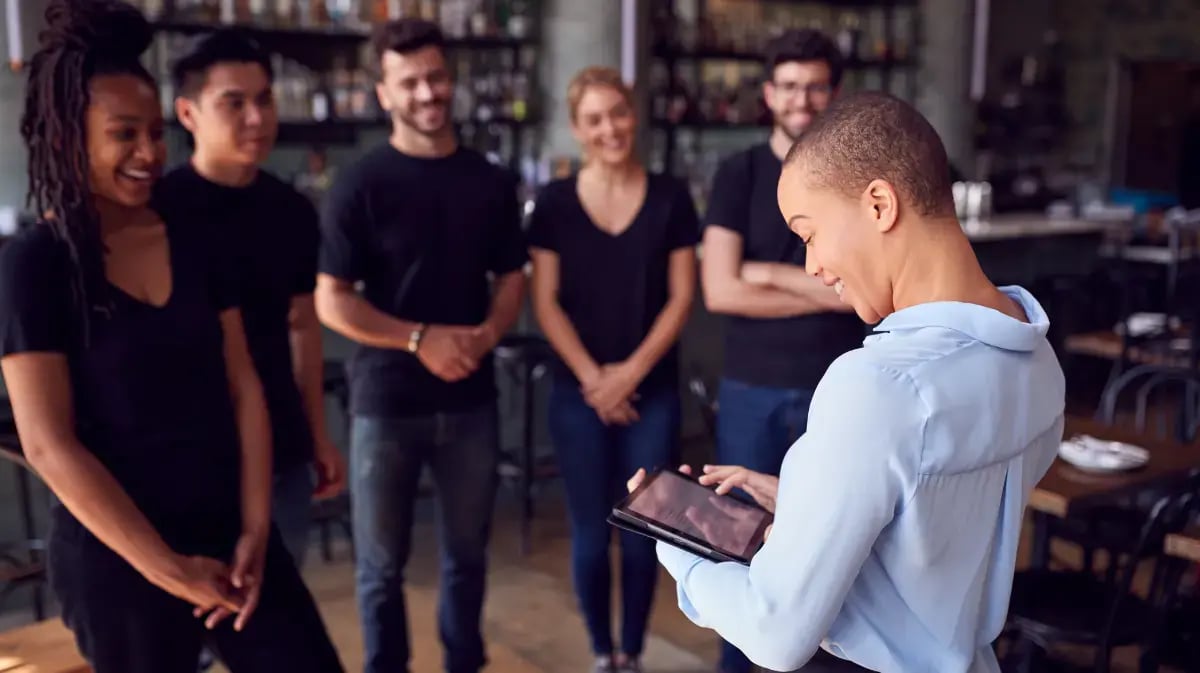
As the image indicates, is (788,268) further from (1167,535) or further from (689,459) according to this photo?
(689,459)

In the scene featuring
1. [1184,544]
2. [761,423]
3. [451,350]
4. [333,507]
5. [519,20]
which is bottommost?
[333,507]

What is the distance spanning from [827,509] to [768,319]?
1.66 meters

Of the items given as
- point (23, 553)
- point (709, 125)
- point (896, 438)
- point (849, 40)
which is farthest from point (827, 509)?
point (849, 40)

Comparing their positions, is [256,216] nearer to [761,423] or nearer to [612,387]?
[612,387]

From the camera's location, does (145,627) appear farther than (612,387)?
No

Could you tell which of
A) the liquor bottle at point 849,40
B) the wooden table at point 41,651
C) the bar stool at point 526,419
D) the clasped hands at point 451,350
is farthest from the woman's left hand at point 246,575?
the liquor bottle at point 849,40

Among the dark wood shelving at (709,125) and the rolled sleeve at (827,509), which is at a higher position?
the dark wood shelving at (709,125)

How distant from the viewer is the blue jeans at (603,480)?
2.83 metres

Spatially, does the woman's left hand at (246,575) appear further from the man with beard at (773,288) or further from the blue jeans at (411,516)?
the man with beard at (773,288)

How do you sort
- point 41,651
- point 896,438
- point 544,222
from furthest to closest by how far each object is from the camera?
1. point 544,222
2. point 41,651
3. point 896,438

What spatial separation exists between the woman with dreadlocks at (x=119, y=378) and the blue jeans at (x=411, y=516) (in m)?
0.70

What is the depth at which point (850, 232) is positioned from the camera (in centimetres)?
113

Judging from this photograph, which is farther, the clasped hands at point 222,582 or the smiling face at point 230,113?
the smiling face at point 230,113

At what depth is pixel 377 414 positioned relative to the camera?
2617 mm
